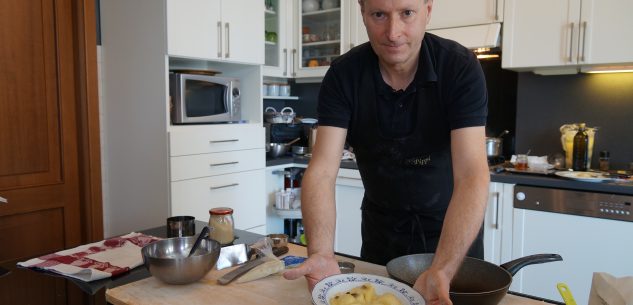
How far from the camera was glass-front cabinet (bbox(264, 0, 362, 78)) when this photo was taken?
3.39 m

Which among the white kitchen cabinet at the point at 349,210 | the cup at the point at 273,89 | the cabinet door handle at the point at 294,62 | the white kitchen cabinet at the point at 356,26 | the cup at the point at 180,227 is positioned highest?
the white kitchen cabinet at the point at 356,26

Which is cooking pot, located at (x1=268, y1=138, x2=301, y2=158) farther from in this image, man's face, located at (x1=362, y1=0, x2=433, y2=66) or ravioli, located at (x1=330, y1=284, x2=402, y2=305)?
ravioli, located at (x1=330, y1=284, x2=402, y2=305)

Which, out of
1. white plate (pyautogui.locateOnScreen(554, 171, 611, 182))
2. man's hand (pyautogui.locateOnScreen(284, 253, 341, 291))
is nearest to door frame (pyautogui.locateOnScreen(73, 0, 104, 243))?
man's hand (pyautogui.locateOnScreen(284, 253, 341, 291))

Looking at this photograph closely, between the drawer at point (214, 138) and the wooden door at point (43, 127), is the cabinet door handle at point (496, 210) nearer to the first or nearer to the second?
the drawer at point (214, 138)

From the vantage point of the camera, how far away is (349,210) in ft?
10.1

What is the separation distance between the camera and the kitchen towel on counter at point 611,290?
0.81 meters

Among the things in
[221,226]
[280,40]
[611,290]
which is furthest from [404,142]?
[280,40]

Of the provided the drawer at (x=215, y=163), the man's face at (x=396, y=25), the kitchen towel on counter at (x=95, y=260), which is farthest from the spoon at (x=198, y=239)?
the drawer at (x=215, y=163)

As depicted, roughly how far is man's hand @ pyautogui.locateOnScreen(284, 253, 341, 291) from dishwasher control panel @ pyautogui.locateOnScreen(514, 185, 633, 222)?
65.7 inches

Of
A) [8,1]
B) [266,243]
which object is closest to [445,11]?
[266,243]

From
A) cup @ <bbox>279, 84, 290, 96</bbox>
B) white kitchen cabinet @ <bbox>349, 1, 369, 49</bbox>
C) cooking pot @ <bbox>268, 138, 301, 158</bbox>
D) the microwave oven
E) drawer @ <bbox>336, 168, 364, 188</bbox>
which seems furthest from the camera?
cup @ <bbox>279, 84, 290, 96</bbox>

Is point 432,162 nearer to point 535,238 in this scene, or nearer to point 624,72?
point 535,238

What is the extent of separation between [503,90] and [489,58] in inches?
8.4

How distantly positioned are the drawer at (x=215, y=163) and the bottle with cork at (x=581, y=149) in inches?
69.2
